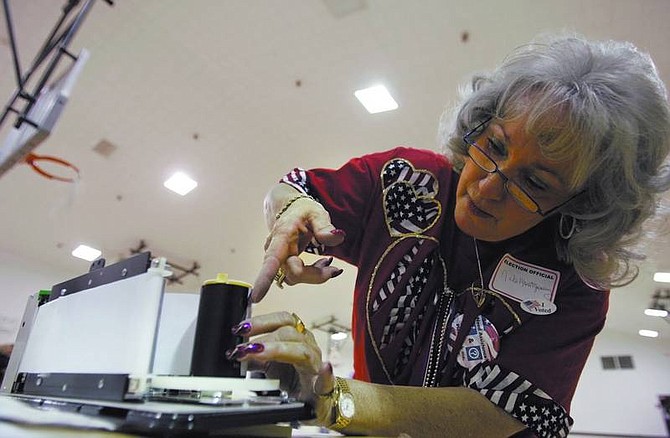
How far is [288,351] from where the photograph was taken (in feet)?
1.69

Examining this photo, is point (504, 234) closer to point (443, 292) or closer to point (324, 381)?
point (443, 292)

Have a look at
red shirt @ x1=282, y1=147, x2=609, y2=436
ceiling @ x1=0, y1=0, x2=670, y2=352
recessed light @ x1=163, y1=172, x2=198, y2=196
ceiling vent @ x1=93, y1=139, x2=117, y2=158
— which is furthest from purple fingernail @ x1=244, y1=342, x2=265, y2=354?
recessed light @ x1=163, y1=172, x2=198, y2=196

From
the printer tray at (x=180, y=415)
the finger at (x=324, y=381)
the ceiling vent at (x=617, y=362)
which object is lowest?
the printer tray at (x=180, y=415)

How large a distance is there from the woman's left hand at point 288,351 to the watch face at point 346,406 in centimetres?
3

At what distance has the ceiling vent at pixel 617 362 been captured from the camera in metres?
8.39

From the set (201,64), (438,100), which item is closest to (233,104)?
(201,64)

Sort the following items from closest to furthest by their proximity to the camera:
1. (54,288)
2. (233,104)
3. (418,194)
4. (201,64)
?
(54,288) < (418,194) < (201,64) < (233,104)

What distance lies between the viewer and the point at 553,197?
0.83m

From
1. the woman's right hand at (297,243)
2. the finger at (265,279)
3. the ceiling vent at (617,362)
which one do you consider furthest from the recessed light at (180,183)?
the ceiling vent at (617,362)

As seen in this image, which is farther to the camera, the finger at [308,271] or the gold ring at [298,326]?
the finger at [308,271]

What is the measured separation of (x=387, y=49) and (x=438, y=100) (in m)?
0.61

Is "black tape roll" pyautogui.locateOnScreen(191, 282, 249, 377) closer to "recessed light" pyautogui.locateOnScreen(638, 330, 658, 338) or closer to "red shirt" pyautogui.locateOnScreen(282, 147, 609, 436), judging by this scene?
"red shirt" pyautogui.locateOnScreen(282, 147, 609, 436)

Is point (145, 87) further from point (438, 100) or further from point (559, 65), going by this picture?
point (559, 65)

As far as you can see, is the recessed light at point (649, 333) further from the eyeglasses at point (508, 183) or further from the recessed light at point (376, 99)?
the eyeglasses at point (508, 183)
